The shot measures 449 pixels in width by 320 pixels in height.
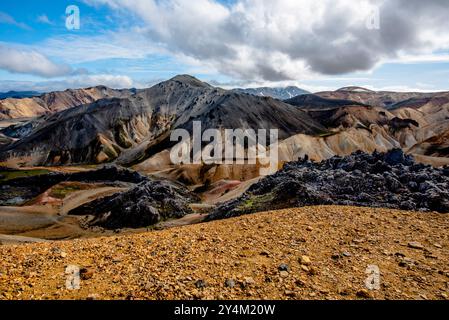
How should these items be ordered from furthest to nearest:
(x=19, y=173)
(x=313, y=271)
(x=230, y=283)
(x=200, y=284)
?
1. (x=19, y=173)
2. (x=313, y=271)
3. (x=230, y=283)
4. (x=200, y=284)

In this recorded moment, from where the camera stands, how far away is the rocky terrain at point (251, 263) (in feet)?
30.9

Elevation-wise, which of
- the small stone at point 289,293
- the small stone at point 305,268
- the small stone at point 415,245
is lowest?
the small stone at point 289,293

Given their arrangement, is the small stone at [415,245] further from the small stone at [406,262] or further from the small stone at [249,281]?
the small stone at [249,281]

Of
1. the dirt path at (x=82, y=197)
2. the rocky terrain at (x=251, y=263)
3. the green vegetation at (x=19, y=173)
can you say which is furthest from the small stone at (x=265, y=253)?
the green vegetation at (x=19, y=173)

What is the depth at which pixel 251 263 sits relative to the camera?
36.6ft

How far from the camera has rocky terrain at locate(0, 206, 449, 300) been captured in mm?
9430

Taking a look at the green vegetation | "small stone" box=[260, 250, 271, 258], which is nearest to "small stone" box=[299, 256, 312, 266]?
"small stone" box=[260, 250, 271, 258]

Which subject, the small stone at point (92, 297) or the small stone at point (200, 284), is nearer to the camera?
the small stone at point (92, 297)

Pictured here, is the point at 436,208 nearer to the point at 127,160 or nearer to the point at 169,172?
the point at 169,172

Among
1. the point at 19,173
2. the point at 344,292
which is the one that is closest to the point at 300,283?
the point at 344,292

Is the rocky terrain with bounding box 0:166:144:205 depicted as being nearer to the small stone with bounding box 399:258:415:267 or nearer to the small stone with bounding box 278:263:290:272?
the small stone with bounding box 278:263:290:272

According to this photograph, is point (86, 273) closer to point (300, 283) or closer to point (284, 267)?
point (284, 267)

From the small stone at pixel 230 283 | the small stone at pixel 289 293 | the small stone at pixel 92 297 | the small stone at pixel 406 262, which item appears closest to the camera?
the small stone at pixel 92 297
